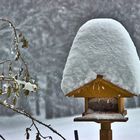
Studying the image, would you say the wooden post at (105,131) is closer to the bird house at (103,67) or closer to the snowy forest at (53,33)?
the bird house at (103,67)

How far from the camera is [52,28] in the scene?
1027 inches

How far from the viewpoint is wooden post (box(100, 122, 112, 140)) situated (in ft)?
12.3

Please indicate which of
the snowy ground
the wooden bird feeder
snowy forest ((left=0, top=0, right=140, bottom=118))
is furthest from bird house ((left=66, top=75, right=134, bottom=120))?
snowy forest ((left=0, top=0, right=140, bottom=118))

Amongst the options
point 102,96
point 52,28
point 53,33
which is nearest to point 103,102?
point 102,96

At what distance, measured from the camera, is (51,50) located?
2616 cm

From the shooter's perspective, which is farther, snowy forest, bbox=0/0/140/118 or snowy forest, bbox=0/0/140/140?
snowy forest, bbox=0/0/140/118

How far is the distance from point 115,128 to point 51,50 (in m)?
9.43

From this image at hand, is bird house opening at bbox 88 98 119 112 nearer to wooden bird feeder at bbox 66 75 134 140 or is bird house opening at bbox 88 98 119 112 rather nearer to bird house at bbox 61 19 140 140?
wooden bird feeder at bbox 66 75 134 140

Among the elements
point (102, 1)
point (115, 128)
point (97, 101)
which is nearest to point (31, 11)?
point (102, 1)

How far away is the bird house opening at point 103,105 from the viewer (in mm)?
3998

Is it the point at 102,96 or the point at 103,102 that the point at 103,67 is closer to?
the point at 102,96

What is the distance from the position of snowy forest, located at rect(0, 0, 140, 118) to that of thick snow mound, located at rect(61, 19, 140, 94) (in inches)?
838

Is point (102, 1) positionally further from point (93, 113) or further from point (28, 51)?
point (93, 113)

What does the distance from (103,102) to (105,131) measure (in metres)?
0.34
